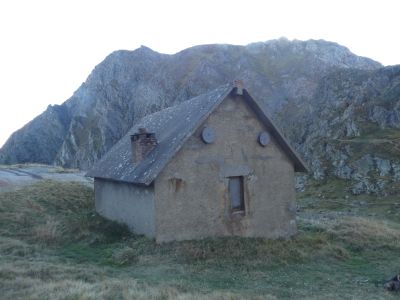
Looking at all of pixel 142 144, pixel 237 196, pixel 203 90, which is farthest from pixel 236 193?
pixel 203 90

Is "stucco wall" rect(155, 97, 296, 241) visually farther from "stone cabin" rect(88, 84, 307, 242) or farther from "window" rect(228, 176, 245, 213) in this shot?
"window" rect(228, 176, 245, 213)

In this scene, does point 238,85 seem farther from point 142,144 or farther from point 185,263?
point 185,263

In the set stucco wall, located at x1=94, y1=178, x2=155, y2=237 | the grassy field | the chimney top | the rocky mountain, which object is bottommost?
the grassy field

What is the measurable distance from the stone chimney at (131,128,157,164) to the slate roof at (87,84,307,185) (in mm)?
281

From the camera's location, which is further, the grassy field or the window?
the window

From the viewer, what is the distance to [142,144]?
17.2 m

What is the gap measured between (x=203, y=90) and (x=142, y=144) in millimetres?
73903

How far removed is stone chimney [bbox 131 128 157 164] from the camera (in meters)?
17.2

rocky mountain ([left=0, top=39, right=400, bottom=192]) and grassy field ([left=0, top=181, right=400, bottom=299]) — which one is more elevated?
rocky mountain ([left=0, top=39, right=400, bottom=192])

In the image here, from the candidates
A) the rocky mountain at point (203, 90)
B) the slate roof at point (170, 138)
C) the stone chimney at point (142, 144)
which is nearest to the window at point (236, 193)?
the slate roof at point (170, 138)

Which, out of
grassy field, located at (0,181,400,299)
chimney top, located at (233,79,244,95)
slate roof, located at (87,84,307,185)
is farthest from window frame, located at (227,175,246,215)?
chimney top, located at (233,79,244,95)

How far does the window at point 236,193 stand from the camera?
17031mm

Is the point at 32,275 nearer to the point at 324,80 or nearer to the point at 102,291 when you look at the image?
the point at 102,291

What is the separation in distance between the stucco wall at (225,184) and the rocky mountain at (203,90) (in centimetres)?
3593
